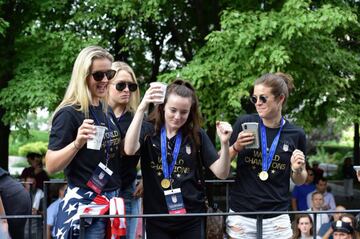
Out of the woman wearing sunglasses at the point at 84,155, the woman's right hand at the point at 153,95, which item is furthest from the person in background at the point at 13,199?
the woman's right hand at the point at 153,95

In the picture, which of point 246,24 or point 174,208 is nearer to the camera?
point 174,208

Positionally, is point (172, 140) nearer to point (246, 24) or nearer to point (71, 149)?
point (71, 149)

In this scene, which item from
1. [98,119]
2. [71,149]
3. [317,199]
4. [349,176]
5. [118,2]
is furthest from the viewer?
[349,176]

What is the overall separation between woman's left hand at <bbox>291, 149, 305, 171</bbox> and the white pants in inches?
14.5

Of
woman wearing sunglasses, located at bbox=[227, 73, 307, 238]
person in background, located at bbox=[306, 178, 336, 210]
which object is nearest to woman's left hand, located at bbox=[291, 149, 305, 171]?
woman wearing sunglasses, located at bbox=[227, 73, 307, 238]

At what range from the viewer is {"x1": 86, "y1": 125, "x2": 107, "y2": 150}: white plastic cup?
4.05m

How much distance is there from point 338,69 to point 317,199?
260 cm

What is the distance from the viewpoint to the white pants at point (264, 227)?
4.72 metres

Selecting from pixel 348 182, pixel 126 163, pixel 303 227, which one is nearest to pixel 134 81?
pixel 126 163

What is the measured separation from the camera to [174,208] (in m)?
4.52

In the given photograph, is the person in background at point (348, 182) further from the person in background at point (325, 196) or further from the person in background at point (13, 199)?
the person in background at point (13, 199)

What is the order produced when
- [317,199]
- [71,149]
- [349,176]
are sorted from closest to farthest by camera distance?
[71,149] → [317,199] → [349,176]

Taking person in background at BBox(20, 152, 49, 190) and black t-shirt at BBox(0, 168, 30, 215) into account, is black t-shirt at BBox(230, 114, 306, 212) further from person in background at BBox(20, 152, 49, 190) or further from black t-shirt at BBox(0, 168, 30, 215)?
person in background at BBox(20, 152, 49, 190)

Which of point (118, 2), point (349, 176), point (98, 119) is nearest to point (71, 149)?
point (98, 119)
